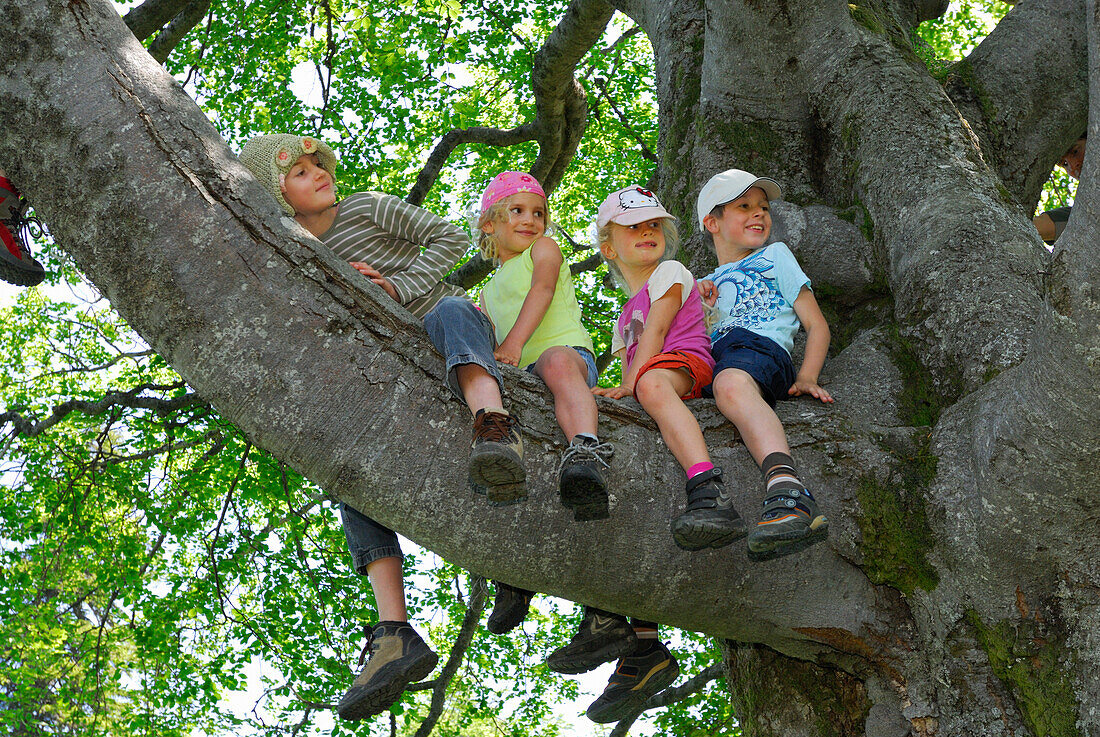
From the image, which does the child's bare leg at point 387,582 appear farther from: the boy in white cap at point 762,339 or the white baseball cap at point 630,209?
the white baseball cap at point 630,209

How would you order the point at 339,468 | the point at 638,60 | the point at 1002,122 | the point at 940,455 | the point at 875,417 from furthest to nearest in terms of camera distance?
the point at 638,60 → the point at 1002,122 → the point at 875,417 → the point at 940,455 → the point at 339,468

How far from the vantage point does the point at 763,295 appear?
323 cm

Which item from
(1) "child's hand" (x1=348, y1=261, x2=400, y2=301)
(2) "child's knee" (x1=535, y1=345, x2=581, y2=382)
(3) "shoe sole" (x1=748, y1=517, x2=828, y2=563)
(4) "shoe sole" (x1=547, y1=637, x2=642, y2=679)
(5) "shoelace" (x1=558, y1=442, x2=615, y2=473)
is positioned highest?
(1) "child's hand" (x1=348, y1=261, x2=400, y2=301)

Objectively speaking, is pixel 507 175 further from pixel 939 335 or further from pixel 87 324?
pixel 87 324

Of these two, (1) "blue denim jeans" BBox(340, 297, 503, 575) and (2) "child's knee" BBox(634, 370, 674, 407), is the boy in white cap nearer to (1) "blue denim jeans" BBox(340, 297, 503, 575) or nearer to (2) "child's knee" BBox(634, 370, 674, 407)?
Result: (2) "child's knee" BBox(634, 370, 674, 407)

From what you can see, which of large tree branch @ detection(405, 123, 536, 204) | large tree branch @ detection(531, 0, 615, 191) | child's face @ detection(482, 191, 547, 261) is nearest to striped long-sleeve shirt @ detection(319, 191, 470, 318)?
child's face @ detection(482, 191, 547, 261)

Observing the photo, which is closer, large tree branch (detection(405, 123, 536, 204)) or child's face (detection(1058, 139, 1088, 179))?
child's face (detection(1058, 139, 1088, 179))

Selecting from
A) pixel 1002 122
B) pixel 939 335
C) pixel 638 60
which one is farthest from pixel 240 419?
pixel 638 60

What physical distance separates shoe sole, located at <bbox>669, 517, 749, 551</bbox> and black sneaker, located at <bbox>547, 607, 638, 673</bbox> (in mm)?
747

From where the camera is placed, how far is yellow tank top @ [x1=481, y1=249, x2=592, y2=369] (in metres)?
3.31

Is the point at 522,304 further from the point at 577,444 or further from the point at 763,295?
the point at 577,444

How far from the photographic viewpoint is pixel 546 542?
2328 mm

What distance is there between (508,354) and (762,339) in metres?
0.83

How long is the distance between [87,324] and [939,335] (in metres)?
9.63
